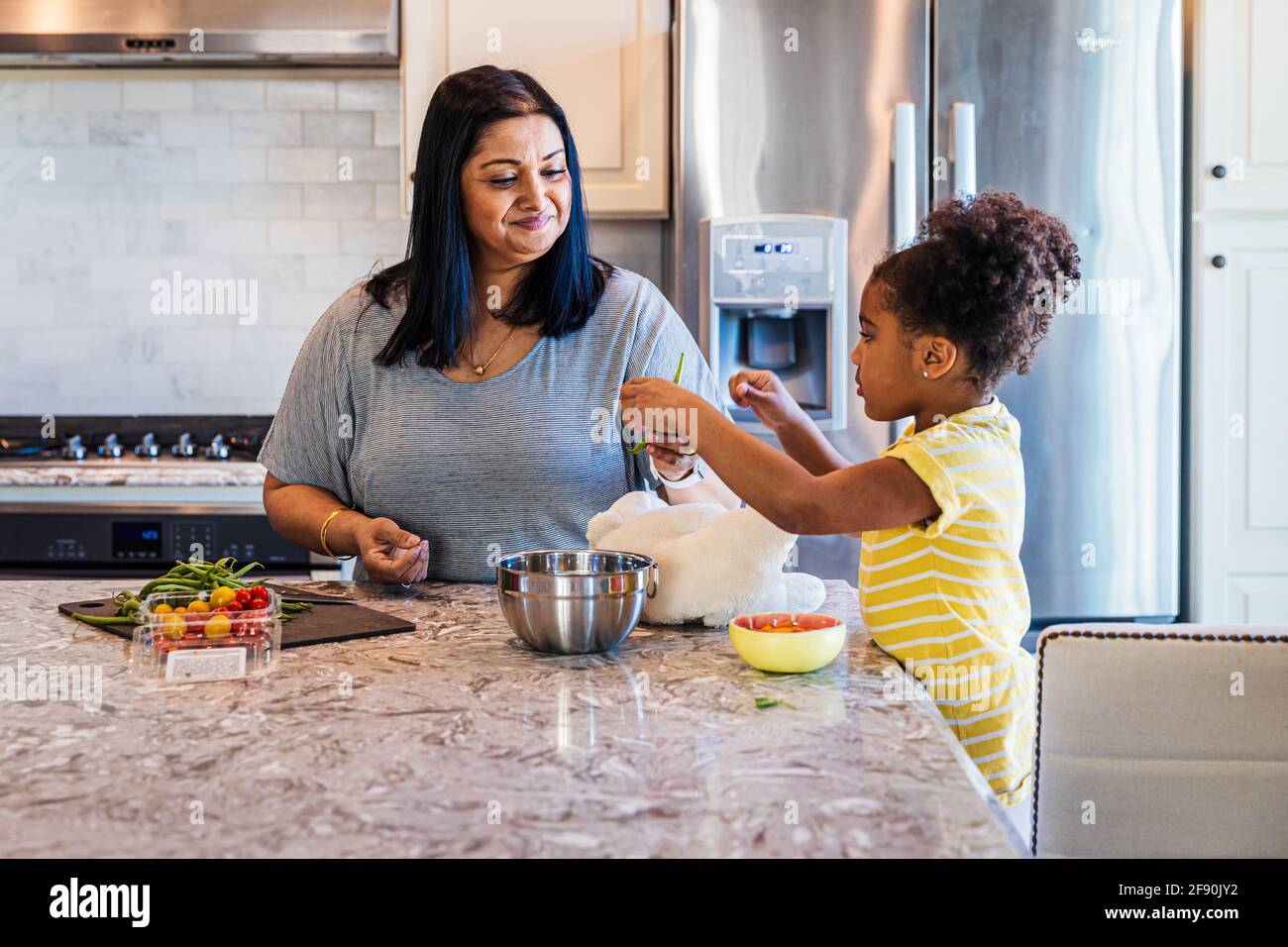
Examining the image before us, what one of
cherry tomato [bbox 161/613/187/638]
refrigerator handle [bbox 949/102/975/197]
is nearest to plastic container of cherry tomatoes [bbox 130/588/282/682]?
cherry tomato [bbox 161/613/187/638]

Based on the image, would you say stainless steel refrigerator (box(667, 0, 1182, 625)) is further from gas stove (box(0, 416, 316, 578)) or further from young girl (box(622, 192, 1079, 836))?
young girl (box(622, 192, 1079, 836))

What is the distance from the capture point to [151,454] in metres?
3.19

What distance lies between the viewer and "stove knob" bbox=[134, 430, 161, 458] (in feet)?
10.5

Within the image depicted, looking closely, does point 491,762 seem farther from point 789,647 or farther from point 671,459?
point 671,459

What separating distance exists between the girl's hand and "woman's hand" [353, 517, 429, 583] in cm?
47

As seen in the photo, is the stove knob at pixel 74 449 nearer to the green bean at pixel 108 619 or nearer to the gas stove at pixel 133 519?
the gas stove at pixel 133 519

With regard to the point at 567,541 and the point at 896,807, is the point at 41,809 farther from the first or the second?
the point at 567,541

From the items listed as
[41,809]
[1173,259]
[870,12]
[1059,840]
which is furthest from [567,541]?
[1173,259]

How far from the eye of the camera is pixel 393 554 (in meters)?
1.55

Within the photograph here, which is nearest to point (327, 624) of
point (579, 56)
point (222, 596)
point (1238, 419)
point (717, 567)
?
point (222, 596)

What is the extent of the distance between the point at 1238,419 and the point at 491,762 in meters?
2.68

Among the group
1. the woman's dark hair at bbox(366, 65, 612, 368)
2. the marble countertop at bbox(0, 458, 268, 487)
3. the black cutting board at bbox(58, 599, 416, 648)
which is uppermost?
the woman's dark hair at bbox(366, 65, 612, 368)
